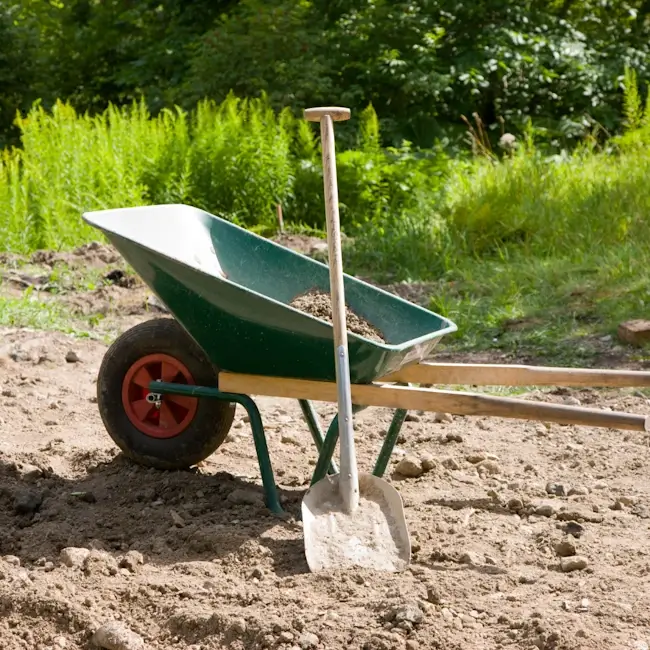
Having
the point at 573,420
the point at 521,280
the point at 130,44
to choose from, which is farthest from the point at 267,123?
the point at 573,420

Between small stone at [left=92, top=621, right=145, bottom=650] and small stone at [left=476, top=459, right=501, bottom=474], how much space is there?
1629 mm

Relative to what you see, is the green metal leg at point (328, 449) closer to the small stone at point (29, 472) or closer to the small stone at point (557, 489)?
the small stone at point (557, 489)

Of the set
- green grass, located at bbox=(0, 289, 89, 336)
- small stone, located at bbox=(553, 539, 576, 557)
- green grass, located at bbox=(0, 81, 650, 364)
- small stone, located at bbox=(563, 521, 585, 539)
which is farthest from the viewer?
green grass, located at bbox=(0, 81, 650, 364)

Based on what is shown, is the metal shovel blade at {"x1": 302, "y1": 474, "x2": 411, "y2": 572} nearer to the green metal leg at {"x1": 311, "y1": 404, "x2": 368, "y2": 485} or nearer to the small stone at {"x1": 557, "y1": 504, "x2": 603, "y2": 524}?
the green metal leg at {"x1": 311, "y1": 404, "x2": 368, "y2": 485}

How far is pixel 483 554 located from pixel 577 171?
5.21 m

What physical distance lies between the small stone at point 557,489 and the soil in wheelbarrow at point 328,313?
0.78 metres

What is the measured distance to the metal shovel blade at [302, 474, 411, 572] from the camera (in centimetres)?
299

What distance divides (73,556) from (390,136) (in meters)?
7.45

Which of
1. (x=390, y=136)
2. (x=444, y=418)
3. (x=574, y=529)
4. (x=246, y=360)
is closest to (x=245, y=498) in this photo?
(x=246, y=360)

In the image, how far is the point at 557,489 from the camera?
12.1 ft

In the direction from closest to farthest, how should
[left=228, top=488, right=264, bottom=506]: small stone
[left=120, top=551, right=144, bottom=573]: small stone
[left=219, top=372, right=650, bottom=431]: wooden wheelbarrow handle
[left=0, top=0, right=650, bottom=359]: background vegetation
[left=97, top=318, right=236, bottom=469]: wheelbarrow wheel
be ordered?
[left=219, top=372, right=650, bottom=431]: wooden wheelbarrow handle
[left=120, top=551, right=144, bottom=573]: small stone
[left=228, top=488, right=264, bottom=506]: small stone
[left=97, top=318, right=236, bottom=469]: wheelbarrow wheel
[left=0, top=0, right=650, bottom=359]: background vegetation

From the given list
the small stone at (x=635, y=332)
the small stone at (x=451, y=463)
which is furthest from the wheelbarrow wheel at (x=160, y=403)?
the small stone at (x=635, y=332)

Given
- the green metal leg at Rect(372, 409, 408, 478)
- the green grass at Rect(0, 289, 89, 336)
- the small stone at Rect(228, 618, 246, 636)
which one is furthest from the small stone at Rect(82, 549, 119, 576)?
the green grass at Rect(0, 289, 89, 336)

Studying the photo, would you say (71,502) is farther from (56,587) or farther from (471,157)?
(471,157)
